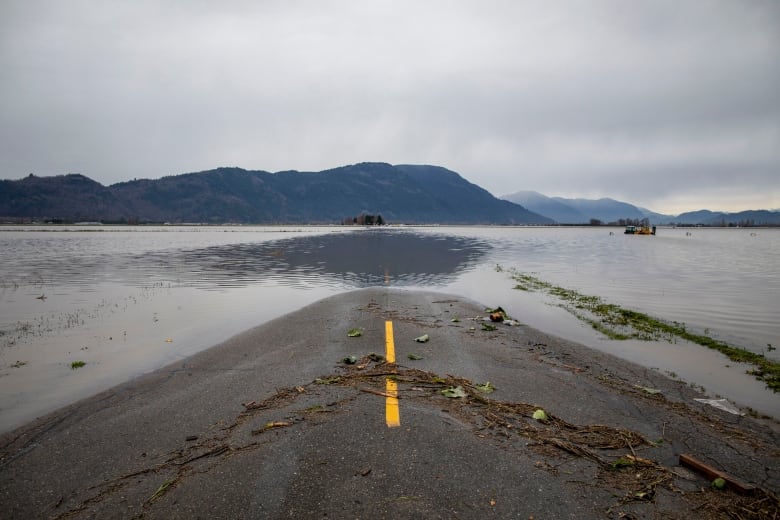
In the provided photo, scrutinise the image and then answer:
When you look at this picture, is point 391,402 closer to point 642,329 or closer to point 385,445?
point 385,445

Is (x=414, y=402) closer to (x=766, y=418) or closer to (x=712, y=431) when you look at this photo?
(x=712, y=431)

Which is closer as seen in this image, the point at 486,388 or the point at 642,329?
the point at 486,388

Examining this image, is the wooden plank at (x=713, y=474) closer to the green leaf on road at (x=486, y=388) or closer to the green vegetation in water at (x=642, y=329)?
the green leaf on road at (x=486, y=388)

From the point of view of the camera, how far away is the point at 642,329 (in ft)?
43.7

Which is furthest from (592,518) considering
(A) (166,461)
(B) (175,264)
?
(B) (175,264)

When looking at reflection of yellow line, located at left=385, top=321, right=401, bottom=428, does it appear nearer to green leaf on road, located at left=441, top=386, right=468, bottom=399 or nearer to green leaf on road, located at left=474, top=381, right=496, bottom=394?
green leaf on road, located at left=441, top=386, right=468, bottom=399

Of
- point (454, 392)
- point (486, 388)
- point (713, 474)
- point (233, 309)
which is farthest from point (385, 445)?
point (233, 309)

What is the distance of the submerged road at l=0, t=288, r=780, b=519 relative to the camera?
13.8 feet

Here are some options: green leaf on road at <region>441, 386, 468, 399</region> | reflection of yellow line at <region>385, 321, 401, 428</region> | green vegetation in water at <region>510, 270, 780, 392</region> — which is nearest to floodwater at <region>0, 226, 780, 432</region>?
green vegetation in water at <region>510, 270, 780, 392</region>

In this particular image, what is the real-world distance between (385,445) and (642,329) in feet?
38.3

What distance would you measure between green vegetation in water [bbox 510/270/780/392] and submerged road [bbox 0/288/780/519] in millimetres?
3119

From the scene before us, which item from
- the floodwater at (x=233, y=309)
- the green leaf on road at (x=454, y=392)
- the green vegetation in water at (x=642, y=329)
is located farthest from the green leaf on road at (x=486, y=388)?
the green vegetation in water at (x=642, y=329)

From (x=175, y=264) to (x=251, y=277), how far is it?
39.7 ft

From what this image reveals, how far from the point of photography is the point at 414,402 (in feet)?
21.4
